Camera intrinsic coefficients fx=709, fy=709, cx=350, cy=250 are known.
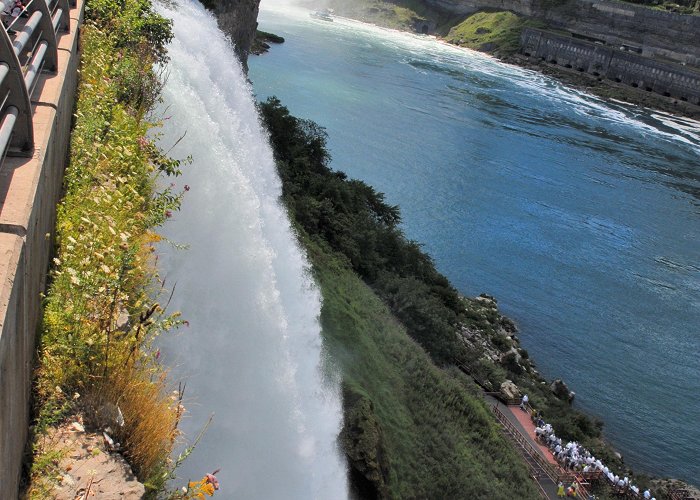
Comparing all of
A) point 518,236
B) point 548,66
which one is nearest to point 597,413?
point 518,236

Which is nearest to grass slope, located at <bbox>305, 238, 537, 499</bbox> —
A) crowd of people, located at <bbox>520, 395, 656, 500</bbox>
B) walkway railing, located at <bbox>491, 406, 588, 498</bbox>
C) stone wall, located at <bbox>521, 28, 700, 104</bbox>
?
walkway railing, located at <bbox>491, 406, 588, 498</bbox>

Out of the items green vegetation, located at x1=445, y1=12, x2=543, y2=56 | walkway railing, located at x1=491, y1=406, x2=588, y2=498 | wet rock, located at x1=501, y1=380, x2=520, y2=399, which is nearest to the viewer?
walkway railing, located at x1=491, y1=406, x2=588, y2=498

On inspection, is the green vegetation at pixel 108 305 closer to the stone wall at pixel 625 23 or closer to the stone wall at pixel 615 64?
the stone wall at pixel 615 64

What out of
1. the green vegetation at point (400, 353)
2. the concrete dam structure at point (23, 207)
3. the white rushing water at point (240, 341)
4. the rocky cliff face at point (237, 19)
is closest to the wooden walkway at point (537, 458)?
the green vegetation at point (400, 353)

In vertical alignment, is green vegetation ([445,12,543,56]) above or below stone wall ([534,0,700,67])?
below

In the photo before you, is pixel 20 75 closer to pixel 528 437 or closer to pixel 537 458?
pixel 537 458

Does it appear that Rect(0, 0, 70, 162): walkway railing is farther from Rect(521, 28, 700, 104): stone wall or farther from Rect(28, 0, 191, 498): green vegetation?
Rect(521, 28, 700, 104): stone wall

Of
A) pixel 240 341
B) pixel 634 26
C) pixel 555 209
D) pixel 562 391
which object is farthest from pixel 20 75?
pixel 634 26
